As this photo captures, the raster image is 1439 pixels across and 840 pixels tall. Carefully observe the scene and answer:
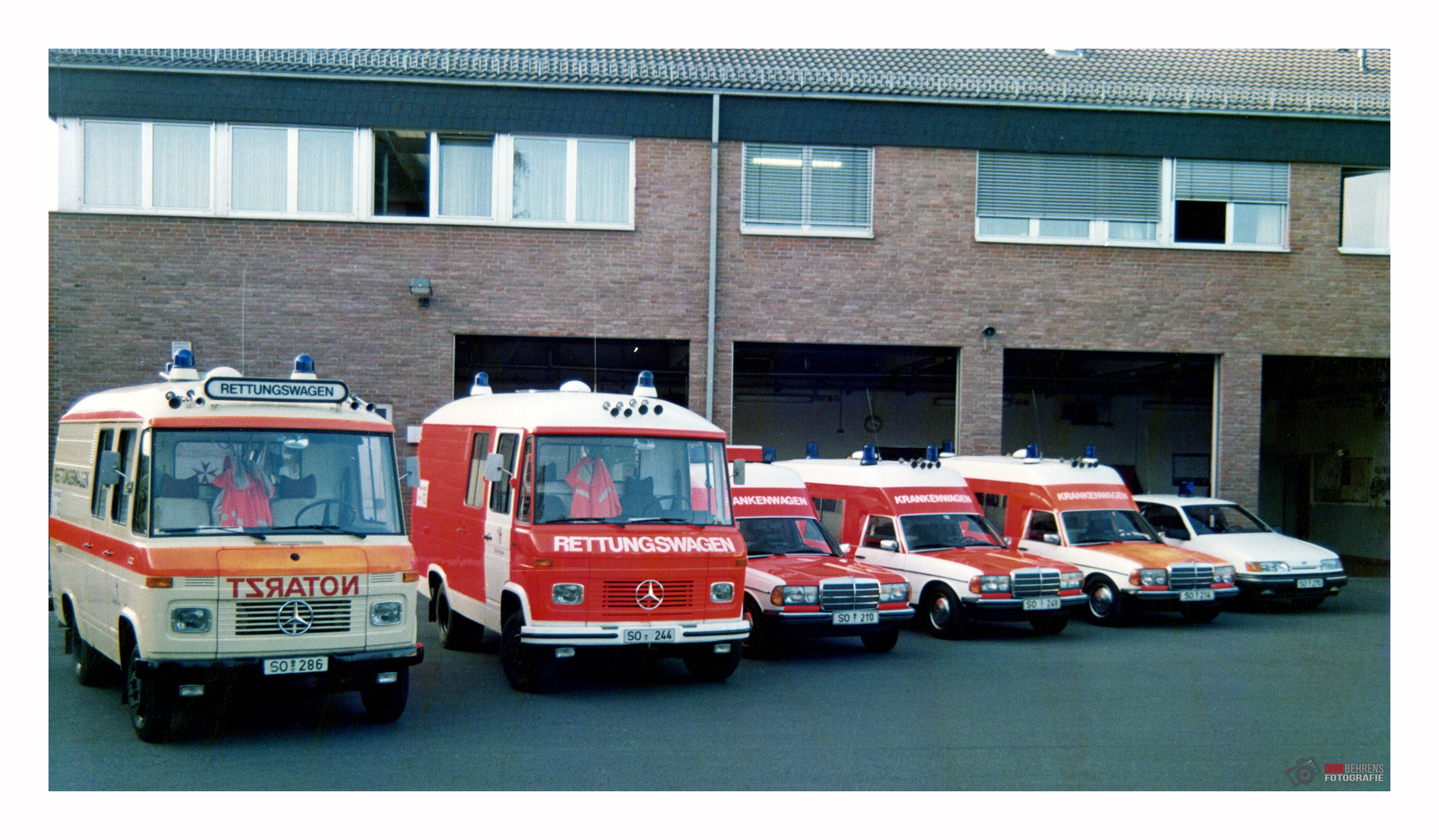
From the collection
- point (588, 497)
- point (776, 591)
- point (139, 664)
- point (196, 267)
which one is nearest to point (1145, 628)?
point (776, 591)

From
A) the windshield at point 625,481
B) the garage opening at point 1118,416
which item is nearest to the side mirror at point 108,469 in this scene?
the windshield at point 625,481

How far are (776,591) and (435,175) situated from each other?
10123mm

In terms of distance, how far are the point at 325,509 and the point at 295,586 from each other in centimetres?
74

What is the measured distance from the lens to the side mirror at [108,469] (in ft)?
26.9

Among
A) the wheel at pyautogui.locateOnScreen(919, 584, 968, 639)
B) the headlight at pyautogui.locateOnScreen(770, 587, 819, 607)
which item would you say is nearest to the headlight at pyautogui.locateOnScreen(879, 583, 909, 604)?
the headlight at pyautogui.locateOnScreen(770, 587, 819, 607)

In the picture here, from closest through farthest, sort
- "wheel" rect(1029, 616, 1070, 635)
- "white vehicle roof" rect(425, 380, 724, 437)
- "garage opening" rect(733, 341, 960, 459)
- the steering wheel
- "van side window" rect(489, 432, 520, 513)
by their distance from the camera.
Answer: the steering wheel → "white vehicle roof" rect(425, 380, 724, 437) → "van side window" rect(489, 432, 520, 513) → "wheel" rect(1029, 616, 1070, 635) → "garage opening" rect(733, 341, 960, 459)

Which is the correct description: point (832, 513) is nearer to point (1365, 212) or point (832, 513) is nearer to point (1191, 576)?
point (1191, 576)

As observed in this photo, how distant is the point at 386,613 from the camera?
27.0 feet

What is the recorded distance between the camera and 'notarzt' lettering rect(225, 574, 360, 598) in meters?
7.74

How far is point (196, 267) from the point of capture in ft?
57.8

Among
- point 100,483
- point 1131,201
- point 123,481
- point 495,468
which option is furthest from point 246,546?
point 1131,201

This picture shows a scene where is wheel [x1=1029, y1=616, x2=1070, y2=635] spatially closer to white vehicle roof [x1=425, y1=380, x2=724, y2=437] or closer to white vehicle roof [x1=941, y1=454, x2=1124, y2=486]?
white vehicle roof [x1=941, y1=454, x2=1124, y2=486]

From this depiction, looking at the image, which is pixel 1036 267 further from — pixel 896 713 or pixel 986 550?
pixel 896 713

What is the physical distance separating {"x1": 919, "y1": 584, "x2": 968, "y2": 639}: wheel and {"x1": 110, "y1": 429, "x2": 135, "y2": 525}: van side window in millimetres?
8972
